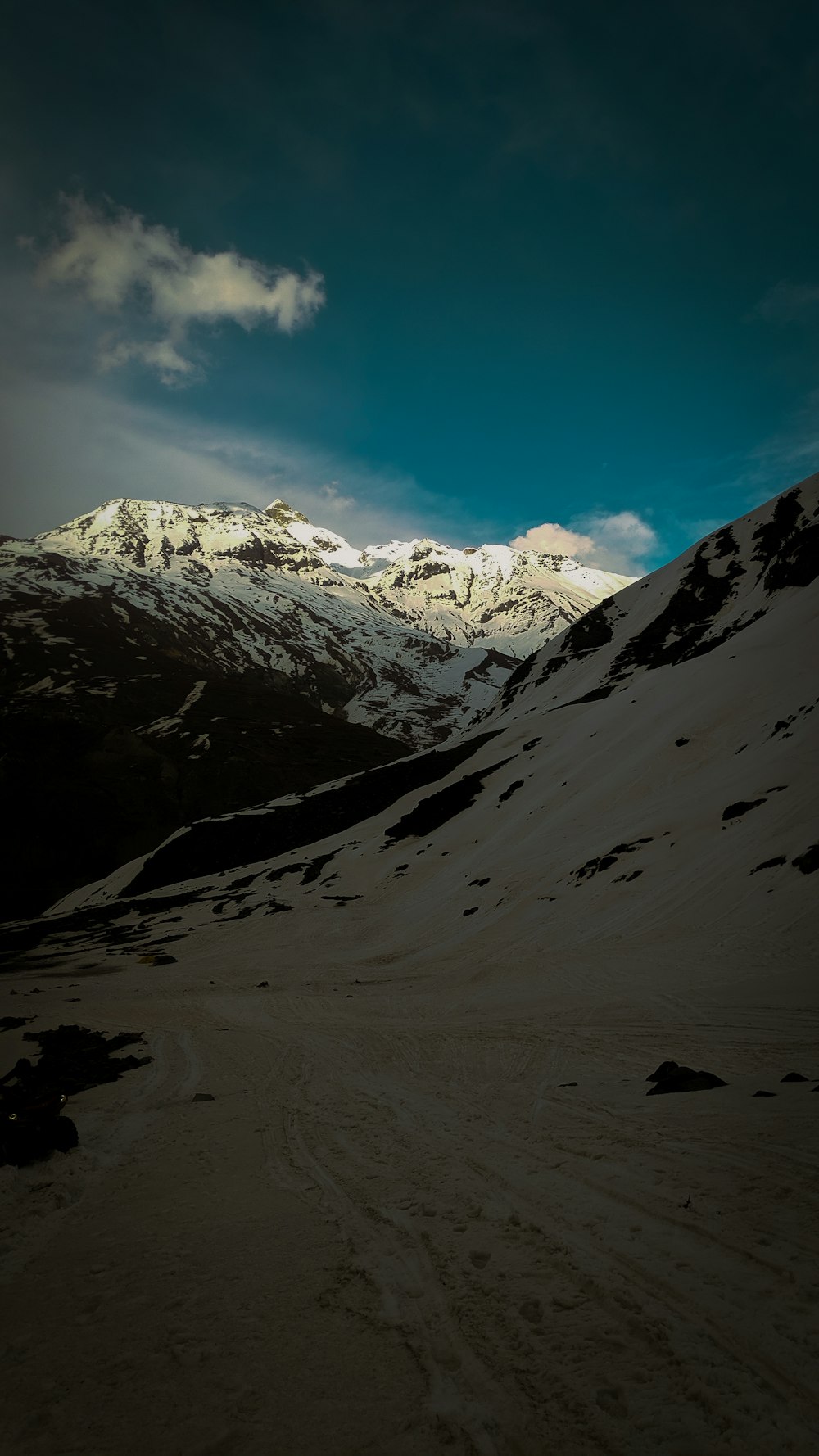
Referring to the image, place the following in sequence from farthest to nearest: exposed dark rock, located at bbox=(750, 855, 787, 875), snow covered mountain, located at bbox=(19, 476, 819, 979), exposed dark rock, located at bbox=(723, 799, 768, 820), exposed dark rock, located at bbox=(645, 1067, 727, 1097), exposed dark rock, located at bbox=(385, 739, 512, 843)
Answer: exposed dark rock, located at bbox=(385, 739, 512, 843), exposed dark rock, located at bbox=(723, 799, 768, 820), snow covered mountain, located at bbox=(19, 476, 819, 979), exposed dark rock, located at bbox=(750, 855, 787, 875), exposed dark rock, located at bbox=(645, 1067, 727, 1097)

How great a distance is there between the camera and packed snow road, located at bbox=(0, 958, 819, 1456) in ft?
12.2

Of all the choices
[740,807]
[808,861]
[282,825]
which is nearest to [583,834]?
Result: [740,807]

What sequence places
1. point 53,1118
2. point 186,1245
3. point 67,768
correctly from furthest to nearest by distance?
point 67,768, point 53,1118, point 186,1245

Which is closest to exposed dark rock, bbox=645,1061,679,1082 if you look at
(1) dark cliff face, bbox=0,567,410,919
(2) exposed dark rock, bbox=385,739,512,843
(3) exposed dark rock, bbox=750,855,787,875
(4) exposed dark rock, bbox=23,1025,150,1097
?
(4) exposed dark rock, bbox=23,1025,150,1097

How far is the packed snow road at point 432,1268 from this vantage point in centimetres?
373

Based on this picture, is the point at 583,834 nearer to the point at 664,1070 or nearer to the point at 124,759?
the point at 664,1070

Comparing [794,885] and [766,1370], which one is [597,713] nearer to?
[794,885]

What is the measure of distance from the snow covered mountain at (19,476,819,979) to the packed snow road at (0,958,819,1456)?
8.47 metres

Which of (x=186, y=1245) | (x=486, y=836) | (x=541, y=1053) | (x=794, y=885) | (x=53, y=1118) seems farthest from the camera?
(x=486, y=836)

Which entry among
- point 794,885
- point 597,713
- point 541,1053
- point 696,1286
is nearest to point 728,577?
point 597,713

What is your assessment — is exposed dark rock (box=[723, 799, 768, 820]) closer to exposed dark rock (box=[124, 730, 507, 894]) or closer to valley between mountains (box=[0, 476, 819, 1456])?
valley between mountains (box=[0, 476, 819, 1456])

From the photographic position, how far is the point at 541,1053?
39.5ft

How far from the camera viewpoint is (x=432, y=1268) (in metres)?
5.33

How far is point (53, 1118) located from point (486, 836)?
31964 mm
